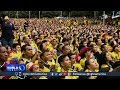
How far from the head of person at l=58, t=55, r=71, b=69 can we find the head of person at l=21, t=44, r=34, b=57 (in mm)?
406

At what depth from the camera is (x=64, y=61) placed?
3459 millimetres

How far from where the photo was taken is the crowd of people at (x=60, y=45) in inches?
133

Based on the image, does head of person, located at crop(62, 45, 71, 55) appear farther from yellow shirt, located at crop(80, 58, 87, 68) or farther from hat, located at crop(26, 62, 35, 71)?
hat, located at crop(26, 62, 35, 71)

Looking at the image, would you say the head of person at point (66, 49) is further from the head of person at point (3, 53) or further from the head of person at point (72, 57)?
the head of person at point (3, 53)

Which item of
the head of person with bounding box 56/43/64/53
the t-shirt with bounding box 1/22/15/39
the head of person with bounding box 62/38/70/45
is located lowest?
the head of person with bounding box 56/43/64/53

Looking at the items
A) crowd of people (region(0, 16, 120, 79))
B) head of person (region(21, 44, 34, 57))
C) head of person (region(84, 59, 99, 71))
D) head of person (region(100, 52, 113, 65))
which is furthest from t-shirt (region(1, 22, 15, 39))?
head of person (region(100, 52, 113, 65))

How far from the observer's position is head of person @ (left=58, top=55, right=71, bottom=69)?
342cm

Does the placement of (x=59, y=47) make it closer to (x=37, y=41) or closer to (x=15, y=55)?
(x=37, y=41)

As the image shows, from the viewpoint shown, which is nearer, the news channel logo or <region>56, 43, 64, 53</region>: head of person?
the news channel logo

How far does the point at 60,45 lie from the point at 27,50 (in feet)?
1.53

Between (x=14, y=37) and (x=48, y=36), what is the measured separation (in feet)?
1.55

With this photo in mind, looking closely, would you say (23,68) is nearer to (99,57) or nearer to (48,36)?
Answer: (48,36)
